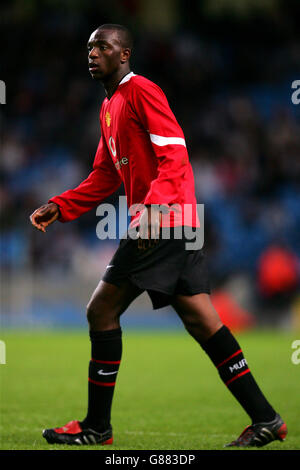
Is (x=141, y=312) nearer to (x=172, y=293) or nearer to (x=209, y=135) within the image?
(x=209, y=135)

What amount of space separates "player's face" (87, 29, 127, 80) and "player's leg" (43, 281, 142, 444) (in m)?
1.12

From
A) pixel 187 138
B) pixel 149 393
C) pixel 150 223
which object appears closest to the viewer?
pixel 150 223

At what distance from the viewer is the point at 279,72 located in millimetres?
17578

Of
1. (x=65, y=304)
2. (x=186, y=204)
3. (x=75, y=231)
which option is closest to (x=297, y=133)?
(x=75, y=231)

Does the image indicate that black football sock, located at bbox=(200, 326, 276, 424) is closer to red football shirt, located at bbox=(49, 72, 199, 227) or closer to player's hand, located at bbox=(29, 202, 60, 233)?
red football shirt, located at bbox=(49, 72, 199, 227)

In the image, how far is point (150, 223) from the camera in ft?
12.9

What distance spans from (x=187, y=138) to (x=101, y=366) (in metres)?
12.1

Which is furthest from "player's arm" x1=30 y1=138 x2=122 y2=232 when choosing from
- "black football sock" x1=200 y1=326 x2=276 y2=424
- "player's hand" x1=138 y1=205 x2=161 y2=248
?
"black football sock" x1=200 y1=326 x2=276 y2=424

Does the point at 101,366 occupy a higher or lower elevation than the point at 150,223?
lower

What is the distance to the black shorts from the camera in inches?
162

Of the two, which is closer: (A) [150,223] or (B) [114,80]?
(A) [150,223]

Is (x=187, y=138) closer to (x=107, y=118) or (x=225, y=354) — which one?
(x=107, y=118)

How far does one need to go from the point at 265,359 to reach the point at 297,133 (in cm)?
747

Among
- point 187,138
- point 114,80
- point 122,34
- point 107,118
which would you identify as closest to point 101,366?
point 107,118
